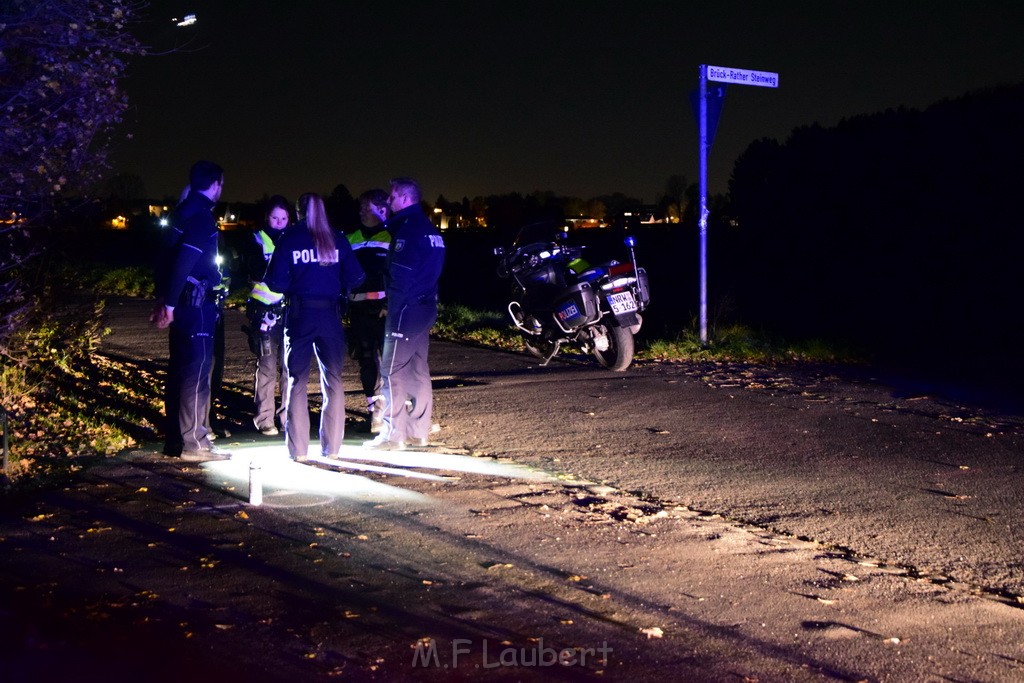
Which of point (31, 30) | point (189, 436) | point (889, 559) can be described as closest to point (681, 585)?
point (889, 559)

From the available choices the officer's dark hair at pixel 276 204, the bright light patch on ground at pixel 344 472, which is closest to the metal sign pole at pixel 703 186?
the officer's dark hair at pixel 276 204

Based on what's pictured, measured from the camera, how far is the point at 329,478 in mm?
7410

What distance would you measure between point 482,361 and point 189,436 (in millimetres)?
6000

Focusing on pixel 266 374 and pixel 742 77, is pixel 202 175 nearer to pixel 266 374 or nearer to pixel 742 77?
pixel 266 374

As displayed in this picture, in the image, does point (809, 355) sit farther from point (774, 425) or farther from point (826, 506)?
point (826, 506)

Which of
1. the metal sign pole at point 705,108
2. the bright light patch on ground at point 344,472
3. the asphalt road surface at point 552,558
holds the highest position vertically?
the metal sign pole at point 705,108

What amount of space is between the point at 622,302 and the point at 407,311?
4691 millimetres

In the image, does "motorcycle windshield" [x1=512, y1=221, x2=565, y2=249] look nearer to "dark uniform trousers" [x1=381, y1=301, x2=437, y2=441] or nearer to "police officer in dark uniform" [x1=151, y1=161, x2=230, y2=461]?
"dark uniform trousers" [x1=381, y1=301, x2=437, y2=441]

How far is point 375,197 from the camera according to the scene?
9.14m

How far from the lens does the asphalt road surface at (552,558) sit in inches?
174

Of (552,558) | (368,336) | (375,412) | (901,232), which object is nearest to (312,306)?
(375,412)

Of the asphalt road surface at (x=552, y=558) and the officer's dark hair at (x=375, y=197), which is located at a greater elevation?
the officer's dark hair at (x=375, y=197)

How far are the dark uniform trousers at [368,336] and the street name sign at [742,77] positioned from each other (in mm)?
6398

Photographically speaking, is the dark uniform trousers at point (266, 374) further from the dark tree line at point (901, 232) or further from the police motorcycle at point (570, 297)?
the dark tree line at point (901, 232)
